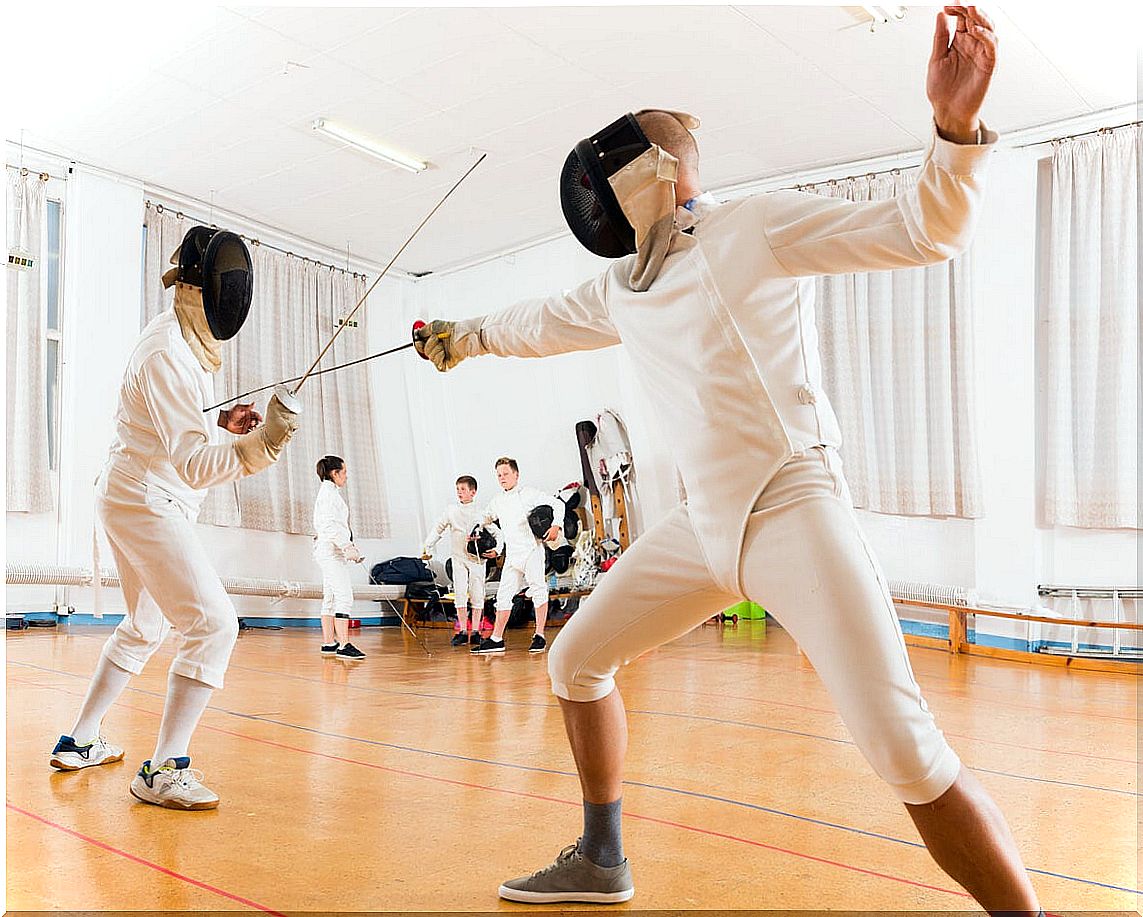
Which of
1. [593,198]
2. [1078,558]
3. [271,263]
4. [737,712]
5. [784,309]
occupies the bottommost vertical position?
[737,712]

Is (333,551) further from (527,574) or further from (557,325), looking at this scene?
(557,325)

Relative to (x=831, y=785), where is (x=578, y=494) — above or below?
above

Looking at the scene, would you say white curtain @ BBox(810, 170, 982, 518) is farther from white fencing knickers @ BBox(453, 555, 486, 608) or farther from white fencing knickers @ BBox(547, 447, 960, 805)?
white fencing knickers @ BBox(547, 447, 960, 805)

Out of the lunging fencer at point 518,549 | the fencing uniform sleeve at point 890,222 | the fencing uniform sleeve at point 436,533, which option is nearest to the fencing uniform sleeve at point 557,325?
the fencing uniform sleeve at point 890,222

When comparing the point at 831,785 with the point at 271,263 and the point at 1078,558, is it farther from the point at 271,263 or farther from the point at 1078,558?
the point at 271,263

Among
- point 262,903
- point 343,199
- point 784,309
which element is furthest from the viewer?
point 343,199

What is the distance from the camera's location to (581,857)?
6.49 ft

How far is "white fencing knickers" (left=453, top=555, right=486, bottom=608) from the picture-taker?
7.24 m

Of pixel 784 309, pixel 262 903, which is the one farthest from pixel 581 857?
pixel 784 309

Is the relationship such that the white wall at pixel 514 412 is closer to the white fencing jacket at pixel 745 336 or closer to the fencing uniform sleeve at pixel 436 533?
the fencing uniform sleeve at pixel 436 533

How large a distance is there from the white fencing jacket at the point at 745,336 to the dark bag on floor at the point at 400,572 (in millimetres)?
7193

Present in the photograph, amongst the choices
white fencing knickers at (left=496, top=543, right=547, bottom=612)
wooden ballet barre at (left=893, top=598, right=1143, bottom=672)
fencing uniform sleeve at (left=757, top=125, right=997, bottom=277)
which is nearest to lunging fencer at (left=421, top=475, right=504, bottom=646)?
white fencing knickers at (left=496, top=543, right=547, bottom=612)

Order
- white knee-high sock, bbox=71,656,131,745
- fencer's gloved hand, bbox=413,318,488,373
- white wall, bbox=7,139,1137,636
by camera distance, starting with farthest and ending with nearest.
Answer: white wall, bbox=7,139,1137,636, white knee-high sock, bbox=71,656,131,745, fencer's gloved hand, bbox=413,318,488,373

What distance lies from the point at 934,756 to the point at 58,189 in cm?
771
